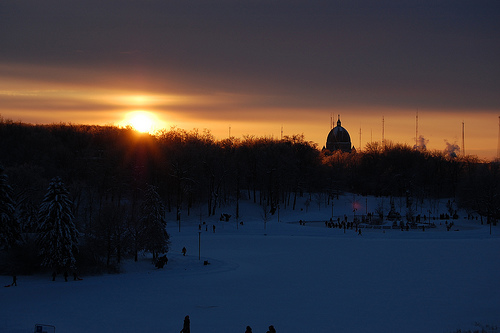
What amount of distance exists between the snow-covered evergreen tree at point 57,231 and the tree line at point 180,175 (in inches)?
212

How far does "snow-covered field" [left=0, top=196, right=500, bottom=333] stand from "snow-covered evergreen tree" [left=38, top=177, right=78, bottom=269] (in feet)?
5.53

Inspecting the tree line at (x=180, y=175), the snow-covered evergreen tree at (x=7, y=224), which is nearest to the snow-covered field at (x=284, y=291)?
the snow-covered evergreen tree at (x=7, y=224)

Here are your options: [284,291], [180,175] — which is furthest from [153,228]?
[180,175]

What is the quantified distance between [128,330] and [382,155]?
356 ft

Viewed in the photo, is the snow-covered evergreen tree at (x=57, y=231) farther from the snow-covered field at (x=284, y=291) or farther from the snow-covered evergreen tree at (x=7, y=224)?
the snow-covered evergreen tree at (x=7, y=224)

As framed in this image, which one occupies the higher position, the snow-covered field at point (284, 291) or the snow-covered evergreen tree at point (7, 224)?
the snow-covered evergreen tree at point (7, 224)

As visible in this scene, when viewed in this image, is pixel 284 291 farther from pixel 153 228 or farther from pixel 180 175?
pixel 180 175

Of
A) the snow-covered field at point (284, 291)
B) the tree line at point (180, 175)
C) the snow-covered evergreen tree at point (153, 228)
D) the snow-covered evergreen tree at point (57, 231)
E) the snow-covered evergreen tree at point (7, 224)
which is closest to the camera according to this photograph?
the snow-covered field at point (284, 291)

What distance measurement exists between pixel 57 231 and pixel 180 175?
135 ft

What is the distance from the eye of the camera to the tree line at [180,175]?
63.7m

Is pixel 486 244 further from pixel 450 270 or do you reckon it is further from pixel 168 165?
pixel 168 165

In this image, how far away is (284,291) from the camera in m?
32.5

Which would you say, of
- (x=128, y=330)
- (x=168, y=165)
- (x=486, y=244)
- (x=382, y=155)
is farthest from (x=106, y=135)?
(x=128, y=330)

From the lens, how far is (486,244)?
174 ft
